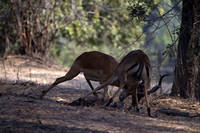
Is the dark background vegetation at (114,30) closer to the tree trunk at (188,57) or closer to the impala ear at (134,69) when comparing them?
the tree trunk at (188,57)

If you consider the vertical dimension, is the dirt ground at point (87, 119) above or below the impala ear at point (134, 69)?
below

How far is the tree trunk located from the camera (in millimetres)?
8438

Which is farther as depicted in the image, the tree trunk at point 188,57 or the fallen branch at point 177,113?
the tree trunk at point 188,57

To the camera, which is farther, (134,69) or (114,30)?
(114,30)

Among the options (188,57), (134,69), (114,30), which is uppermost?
(114,30)

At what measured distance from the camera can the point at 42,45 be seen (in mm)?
15508

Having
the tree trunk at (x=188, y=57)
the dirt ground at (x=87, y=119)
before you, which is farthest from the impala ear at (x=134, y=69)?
the tree trunk at (x=188, y=57)

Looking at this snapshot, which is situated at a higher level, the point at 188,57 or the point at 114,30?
the point at 114,30

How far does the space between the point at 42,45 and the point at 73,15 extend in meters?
2.11

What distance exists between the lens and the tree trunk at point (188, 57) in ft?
27.7

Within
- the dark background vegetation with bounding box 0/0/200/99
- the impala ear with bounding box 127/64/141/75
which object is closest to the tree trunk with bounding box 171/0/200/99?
the dark background vegetation with bounding box 0/0/200/99

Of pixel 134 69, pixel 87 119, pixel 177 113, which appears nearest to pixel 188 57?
pixel 177 113

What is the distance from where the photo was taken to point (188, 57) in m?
8.57

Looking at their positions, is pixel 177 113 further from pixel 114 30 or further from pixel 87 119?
pixel 114 30
